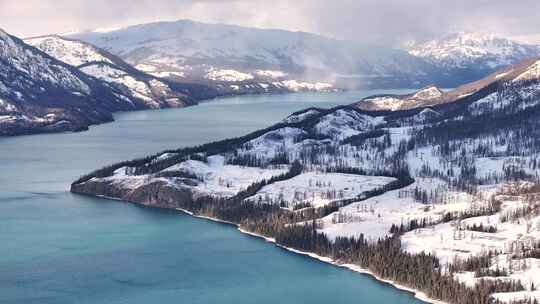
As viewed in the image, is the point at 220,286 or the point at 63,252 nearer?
the point at 220,286

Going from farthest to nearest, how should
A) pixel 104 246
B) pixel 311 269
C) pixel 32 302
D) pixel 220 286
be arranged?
pixel 104 246, pixel 311 269, pixel 220 286, pixel 32 302

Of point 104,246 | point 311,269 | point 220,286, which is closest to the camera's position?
point 220,286

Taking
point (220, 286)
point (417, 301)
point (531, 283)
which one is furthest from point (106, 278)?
point (531, 283)

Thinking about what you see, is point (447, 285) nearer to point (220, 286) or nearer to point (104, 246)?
point (220, 286)

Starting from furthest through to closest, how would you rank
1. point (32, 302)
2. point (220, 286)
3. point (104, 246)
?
1. point (104, 246)
2. point (220, 286)
3. point (32, 302)

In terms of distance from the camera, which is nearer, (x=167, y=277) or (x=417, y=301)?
(x=417, y=301)

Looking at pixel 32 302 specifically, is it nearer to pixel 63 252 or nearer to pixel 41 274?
pixel 41 274

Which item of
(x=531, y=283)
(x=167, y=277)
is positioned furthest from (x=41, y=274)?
(x=531, y=283)

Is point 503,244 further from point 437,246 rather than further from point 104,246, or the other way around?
point 104,246
